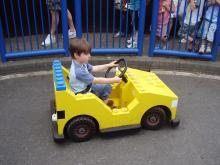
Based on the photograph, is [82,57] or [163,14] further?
[163,14]

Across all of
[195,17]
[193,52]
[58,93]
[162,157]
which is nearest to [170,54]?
[193,52]

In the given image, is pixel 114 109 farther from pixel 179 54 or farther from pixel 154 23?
pixel 179 54

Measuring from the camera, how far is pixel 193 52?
14.8 feet

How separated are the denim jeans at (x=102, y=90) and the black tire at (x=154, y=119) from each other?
1.49 feet

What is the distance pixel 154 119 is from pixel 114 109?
45cm

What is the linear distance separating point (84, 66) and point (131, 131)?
84 centimetres

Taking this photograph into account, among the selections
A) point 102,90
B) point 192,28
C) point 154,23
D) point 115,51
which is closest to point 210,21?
point 192,28

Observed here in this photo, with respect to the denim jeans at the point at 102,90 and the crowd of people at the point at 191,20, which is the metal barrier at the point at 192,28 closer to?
the crowd of people at the point at 191,20

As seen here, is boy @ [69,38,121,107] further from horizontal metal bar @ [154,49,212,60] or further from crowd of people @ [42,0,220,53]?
horizontal metal bar @ [154,49,212,60]

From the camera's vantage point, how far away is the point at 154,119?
9.72 feet

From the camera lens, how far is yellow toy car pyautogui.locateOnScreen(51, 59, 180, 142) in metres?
2.59

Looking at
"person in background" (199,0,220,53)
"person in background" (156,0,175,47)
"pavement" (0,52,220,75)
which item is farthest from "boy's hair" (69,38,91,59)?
"person in background" (199,0,220,53)

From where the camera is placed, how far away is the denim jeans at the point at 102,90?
2.97 m

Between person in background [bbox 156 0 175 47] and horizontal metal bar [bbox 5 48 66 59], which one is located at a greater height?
person in background [bbox 156 0 175 47]
